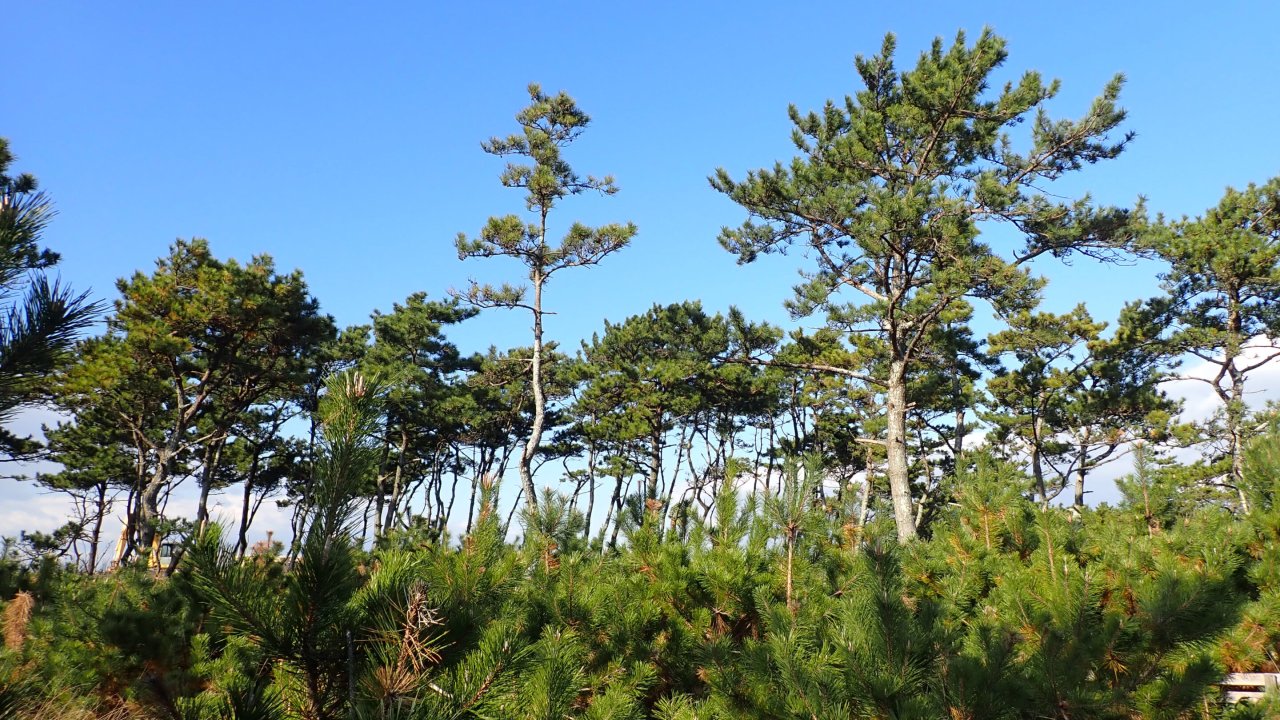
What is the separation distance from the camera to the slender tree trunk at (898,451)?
44.8ft

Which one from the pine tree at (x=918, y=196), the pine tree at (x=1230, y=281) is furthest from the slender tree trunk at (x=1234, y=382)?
the pine tree at (x=918, y=196)

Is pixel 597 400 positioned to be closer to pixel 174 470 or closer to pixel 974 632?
pixel 174 470

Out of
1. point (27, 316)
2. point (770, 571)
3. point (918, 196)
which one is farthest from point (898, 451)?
point (27, 316)

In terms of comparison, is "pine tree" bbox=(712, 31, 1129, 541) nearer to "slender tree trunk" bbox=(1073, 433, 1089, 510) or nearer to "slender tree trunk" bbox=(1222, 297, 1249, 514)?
"slender tree trunk" bbox=(1222, 297, 1249, 514)

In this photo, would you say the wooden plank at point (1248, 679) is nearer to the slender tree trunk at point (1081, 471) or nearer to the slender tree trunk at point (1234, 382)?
A: the slender tree trunk at point (1234, 382)

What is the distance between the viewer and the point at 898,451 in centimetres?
1420

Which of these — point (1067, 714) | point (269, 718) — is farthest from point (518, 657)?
point (1067, 714)

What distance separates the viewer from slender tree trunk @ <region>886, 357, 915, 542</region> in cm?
1364

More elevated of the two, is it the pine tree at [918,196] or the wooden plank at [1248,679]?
the pine tree at [918,196]

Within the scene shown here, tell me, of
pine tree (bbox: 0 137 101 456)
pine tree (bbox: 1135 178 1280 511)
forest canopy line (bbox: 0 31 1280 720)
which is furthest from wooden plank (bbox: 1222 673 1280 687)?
pine tree (bbox: 1135 178 1280 511)

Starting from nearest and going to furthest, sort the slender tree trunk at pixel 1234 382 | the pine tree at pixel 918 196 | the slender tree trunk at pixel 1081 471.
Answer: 1. the pine tree at pixel 918 196
2. the slender tree trunk at pixel 1234 382
3. the slender tree trunk at pixel 1081 471

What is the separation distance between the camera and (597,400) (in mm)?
31391

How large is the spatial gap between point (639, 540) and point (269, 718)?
10.8ft

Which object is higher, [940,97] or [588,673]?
[940,97]
